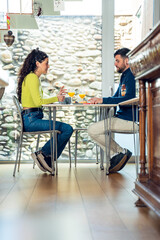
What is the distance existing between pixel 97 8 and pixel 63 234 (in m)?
4.14

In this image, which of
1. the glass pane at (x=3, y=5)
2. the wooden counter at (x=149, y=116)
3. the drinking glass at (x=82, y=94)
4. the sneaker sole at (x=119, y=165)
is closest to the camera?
the wooden counter at (x=149, y=116)

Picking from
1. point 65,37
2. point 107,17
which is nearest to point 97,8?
point 107,17

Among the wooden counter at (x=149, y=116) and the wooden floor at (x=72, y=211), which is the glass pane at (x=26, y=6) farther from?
the wooden counter at (x=149, y=116)

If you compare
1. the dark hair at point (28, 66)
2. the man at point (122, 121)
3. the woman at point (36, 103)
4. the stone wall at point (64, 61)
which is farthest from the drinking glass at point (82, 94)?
the stone wall at point (64, 61)

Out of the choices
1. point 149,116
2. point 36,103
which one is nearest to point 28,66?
point 36,103

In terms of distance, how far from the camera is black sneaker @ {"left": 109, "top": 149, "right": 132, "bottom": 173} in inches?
148

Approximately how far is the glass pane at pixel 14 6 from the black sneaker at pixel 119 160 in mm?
2662

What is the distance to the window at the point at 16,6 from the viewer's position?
5.11 meters

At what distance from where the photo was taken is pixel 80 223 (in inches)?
72.5

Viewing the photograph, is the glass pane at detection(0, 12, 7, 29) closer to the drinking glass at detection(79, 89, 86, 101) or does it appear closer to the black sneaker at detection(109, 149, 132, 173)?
the drinking glass at detection(79, 89, 86, 101)

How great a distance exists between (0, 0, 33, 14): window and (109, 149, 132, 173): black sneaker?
2611 mm

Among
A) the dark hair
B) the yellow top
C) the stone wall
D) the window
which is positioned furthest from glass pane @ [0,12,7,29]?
the yellow top

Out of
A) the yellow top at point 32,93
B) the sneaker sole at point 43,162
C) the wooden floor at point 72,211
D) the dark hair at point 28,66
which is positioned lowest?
the wooden floor at point 72,211

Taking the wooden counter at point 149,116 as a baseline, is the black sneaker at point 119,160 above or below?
below
